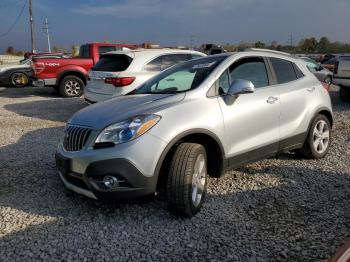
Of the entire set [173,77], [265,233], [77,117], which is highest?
[173,77]

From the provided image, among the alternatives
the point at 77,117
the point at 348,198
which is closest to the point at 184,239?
the point at 77,117

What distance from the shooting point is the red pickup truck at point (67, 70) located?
13.0 m

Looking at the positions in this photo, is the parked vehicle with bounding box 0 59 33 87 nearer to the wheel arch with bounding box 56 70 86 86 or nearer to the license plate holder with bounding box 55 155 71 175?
the wheel arch with bounding box 56 70 86 86

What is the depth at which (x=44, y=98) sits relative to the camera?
13.7 metres

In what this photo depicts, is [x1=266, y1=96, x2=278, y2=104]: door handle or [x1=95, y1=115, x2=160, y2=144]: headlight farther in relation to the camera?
[x1=266, y1=96, x2=278, y2=104]: door handle

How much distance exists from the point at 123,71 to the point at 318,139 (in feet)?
14.4

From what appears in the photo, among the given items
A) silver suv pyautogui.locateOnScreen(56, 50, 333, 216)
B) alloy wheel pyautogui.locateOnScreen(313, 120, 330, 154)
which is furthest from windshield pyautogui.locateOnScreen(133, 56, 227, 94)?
alloy wheel pyautogui.locateOnScreen(313, 120, 330, 154)

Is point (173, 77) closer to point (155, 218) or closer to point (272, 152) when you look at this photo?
point (272, 152)

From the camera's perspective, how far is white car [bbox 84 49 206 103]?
27.0 feet

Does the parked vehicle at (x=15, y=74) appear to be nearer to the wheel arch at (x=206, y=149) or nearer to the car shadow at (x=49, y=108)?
the car shadow at (x=49, y=108)

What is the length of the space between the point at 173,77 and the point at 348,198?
2484mm

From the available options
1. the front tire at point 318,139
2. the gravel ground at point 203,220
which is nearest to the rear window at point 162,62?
the gravel ground at point 203,220

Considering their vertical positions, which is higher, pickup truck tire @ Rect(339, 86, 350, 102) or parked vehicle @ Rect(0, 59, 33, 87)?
parked vehicle @ Rect(0, 59, 33, 87)

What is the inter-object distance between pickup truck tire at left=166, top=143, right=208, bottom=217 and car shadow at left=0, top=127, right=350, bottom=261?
15cm
